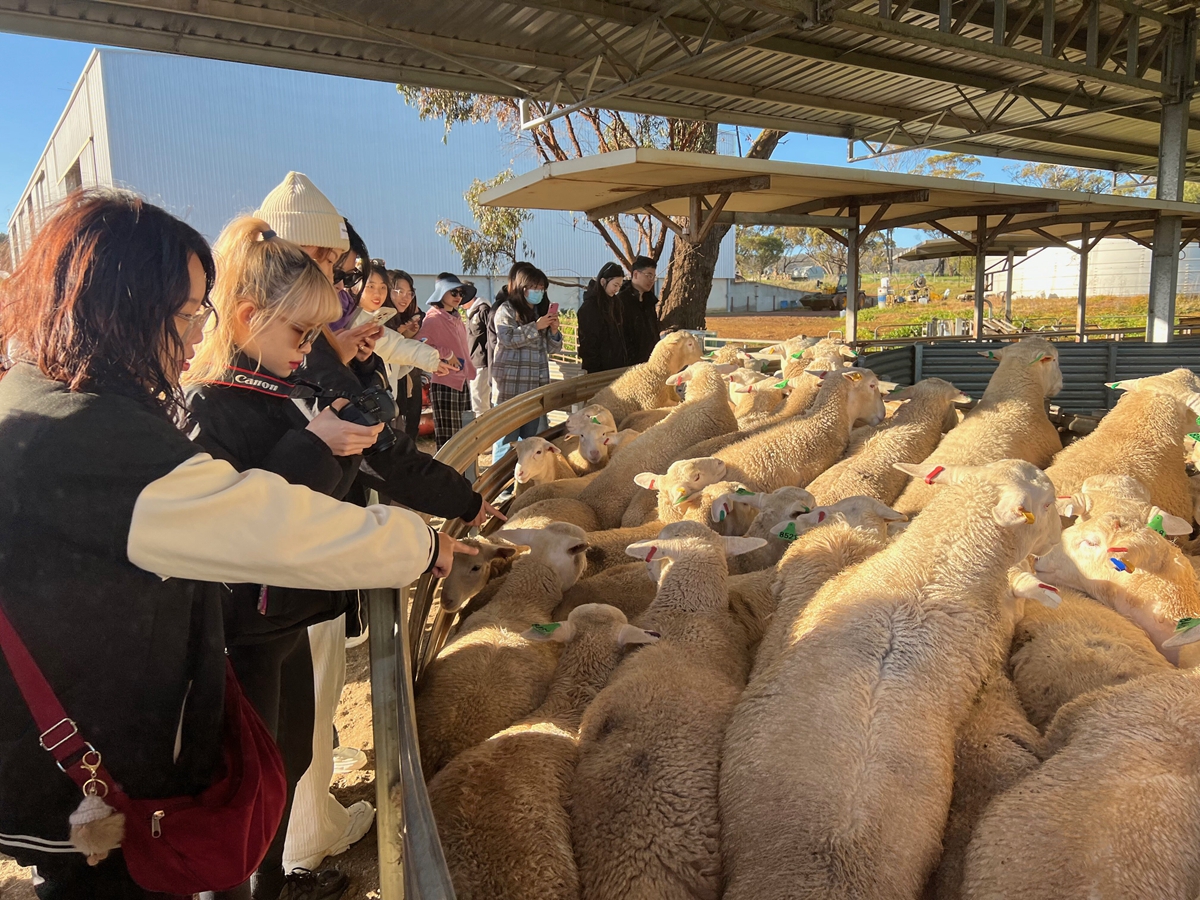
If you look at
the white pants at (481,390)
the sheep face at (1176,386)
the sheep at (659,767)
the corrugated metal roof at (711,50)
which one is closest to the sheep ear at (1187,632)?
the sheep at (659,767)

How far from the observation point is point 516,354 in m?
7.24

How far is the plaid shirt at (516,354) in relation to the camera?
7.10 m

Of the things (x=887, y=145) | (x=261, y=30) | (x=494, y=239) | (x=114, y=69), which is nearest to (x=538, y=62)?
(x=261, y=30)

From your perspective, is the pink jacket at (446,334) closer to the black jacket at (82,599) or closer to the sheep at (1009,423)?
the sheep at (1009,423)

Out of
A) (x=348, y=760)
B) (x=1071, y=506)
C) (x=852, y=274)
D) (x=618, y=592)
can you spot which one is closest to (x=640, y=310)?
(x=852, y=274)

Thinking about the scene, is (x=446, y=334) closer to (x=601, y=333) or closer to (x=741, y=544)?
(x=601, y=333)

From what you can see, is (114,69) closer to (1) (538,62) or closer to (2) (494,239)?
(2) (494,239)

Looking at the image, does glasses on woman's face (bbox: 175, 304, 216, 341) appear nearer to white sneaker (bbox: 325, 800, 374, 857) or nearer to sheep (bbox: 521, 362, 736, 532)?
white sneaker (bbox: 325, 800, 374, 857)

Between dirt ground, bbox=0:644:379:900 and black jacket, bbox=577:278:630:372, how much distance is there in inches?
145

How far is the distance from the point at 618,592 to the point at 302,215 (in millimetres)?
2008

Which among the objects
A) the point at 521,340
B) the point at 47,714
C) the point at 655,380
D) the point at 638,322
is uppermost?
the point at 638,322

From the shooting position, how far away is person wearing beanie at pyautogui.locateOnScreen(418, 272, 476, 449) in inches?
289

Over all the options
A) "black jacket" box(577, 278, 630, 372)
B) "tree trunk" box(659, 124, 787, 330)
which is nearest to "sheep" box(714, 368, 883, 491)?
"black jacket" box(577, 278, 630, 372)

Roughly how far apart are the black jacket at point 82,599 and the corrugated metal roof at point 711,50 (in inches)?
208
